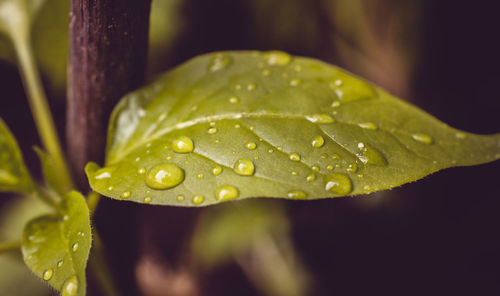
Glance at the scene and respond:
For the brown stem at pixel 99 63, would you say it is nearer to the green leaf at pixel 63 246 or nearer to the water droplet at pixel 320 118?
the green leaf at pixel 63 246

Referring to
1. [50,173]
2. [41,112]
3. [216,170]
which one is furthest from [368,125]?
[41,112]

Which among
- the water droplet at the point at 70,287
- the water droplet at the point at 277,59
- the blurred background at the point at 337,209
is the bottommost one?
the blurred background at the point at 337,209

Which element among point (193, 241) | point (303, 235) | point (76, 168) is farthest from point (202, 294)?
point (76, 168)

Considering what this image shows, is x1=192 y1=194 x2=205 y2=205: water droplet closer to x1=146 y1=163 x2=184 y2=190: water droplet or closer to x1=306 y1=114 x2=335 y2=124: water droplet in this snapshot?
x1=146 y1=163 x2=184 y2=190: water droplet

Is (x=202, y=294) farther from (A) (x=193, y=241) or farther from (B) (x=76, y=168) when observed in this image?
(B) (x=76, y=168)

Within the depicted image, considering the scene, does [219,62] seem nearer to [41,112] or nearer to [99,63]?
[99,63]

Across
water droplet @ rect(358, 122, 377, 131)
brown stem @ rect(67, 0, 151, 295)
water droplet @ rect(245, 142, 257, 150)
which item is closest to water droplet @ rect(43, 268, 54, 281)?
brown stem @ rect(67, 0, 151, 295)

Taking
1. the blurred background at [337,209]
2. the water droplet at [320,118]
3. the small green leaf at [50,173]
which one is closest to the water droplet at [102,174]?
the small green leaf at [50,173]
